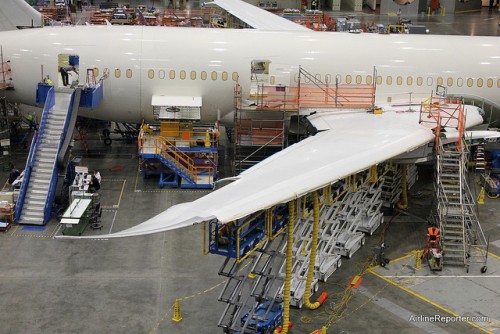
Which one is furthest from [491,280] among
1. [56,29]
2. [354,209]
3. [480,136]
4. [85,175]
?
[56,29]

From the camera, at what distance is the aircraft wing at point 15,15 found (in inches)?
1586

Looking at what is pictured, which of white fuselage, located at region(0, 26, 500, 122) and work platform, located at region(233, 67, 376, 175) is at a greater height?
white fuselage, located at region(0, 26, 500, 122)

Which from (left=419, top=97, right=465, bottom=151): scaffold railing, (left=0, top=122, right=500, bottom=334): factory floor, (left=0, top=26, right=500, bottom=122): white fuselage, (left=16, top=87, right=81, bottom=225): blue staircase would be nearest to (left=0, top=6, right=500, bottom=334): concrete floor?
(left=0, top=122, right=500, bottom=334): factory floor

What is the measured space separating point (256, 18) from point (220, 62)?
10.8 metres

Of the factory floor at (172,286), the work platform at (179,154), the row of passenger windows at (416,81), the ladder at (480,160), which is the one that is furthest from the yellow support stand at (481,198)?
the work platform at (179,154)

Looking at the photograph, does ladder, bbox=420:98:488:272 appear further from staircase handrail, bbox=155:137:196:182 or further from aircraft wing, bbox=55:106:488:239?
staircase handrail, bbox=155:137:196:182

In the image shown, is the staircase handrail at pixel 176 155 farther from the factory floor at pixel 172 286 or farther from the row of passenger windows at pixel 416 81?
the row of passenger windows at pixel 416 81

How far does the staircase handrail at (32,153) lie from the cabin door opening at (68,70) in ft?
3.26

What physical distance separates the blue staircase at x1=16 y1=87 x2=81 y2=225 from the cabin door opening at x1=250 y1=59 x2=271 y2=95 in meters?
7.70

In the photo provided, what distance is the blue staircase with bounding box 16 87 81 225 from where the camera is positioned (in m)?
31.4

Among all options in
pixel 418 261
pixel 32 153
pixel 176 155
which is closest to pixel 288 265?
pixel 418 261

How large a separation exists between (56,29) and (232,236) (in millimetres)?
19751

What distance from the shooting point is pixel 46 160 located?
1303 inches

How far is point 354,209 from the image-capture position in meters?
29.3
